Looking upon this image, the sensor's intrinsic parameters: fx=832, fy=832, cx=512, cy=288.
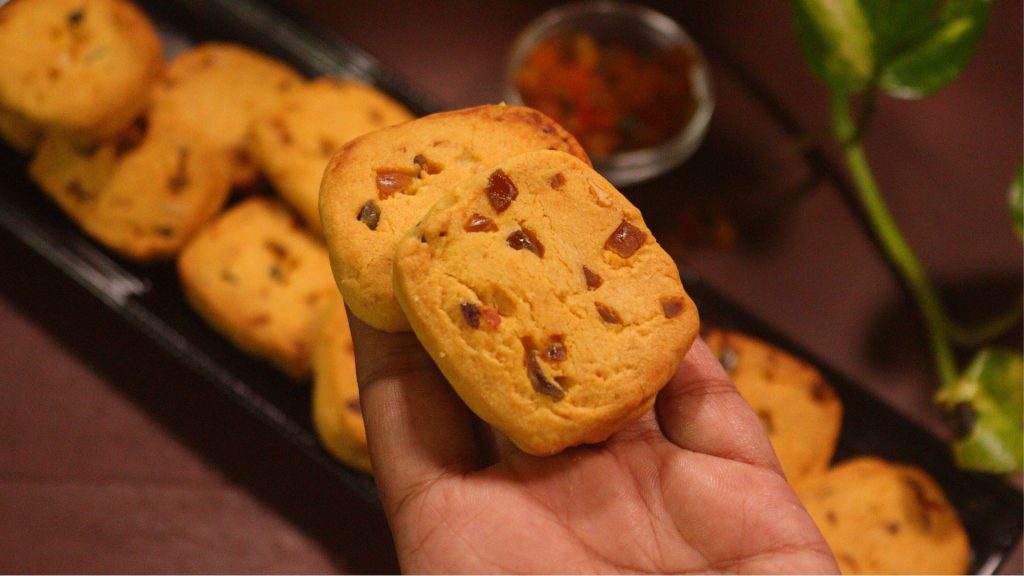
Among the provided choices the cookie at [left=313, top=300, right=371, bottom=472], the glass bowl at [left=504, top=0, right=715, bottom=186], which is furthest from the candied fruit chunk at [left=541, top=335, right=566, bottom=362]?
the glass bowl at [left=504, top=0, right=715, bottom=186]

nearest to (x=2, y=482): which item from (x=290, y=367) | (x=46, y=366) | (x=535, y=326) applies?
(x=46, y=366)

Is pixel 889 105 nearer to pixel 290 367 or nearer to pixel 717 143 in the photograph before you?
pixel 717 143

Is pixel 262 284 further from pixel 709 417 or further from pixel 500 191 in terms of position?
pixel 709 417

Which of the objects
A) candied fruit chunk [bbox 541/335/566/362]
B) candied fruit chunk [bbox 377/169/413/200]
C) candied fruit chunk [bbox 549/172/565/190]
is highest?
candied fruit chunk [bbox 549/172/565/190]

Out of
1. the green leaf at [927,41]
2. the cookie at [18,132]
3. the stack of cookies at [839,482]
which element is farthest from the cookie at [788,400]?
the cookie at [18,132]

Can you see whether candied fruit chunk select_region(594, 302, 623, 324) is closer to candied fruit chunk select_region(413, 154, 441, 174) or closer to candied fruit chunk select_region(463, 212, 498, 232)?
candied fruit chunk select_region(463, 212, 498, 232)

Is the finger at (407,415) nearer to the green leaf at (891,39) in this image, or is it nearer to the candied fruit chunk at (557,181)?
the candied fruit chunk at (557,181)
